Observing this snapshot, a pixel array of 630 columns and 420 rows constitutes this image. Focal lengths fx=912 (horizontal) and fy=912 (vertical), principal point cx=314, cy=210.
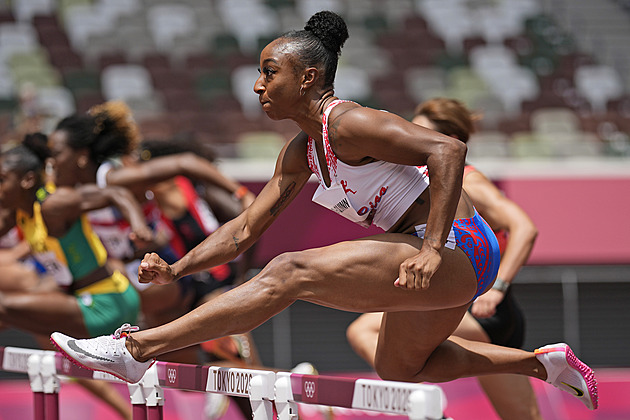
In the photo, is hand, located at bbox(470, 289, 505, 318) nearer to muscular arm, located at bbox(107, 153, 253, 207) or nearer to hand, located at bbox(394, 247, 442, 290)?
hand, located at bbox(394, 247, 442, 290)

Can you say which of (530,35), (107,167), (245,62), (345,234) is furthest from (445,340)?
(530,35)

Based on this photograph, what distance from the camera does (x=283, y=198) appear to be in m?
3.63

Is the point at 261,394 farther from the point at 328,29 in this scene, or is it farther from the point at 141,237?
the point at 141,237

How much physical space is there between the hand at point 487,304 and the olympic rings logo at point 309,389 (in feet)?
4.65

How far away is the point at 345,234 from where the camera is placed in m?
9.12

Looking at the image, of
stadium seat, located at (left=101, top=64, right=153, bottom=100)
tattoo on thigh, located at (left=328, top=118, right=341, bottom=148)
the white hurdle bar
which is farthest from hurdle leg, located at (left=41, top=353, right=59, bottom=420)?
stadium seat, located at (left=101, top=64, right=153, bottom=100)

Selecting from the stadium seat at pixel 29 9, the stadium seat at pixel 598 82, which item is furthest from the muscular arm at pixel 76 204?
the stadium seat at pixel 598 82

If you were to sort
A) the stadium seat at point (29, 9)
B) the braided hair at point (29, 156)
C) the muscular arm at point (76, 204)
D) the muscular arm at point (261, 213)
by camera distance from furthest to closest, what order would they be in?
the stadium seat at point (29, 9) → the braided hair at point (29, 156) → the muscular arm at point (76, 204) → the muscular arm at point (261, 213)

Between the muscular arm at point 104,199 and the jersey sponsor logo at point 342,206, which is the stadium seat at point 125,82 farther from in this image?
the jersey sponsor logo at point 342,206

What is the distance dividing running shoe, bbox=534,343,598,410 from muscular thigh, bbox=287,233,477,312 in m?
0.87

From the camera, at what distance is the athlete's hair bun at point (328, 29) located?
3.30 metres

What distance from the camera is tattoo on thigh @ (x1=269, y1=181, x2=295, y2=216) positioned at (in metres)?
3.62

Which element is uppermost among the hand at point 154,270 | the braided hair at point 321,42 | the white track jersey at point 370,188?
the braided hair at point 321,42

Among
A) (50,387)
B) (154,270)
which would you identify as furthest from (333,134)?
(50,387)
